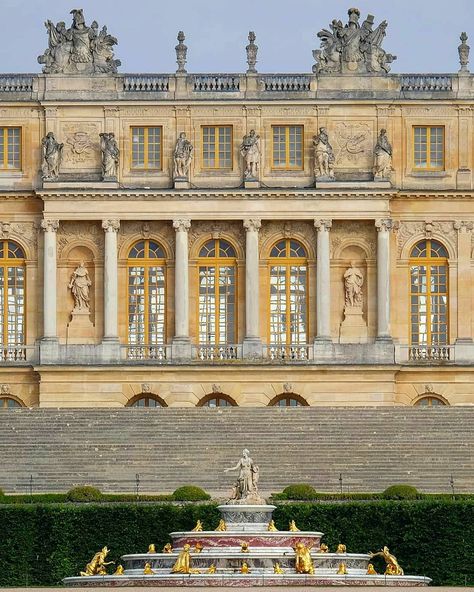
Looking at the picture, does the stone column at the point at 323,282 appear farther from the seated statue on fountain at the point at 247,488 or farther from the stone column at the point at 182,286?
the seated statue on fountain at the point at 247,488

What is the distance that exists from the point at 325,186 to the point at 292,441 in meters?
12.2

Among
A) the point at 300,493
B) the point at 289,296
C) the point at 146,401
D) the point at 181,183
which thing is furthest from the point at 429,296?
the point at 300,493

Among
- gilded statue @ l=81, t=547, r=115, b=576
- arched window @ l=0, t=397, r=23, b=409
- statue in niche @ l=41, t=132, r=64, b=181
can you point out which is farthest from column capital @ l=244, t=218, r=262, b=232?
gilded statue @ l=81, t=547, r=115, b=576

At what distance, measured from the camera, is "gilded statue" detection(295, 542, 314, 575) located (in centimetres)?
4750

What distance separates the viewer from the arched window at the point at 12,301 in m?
76.7

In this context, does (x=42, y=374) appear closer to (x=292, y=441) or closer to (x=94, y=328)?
(x=94, y=328)

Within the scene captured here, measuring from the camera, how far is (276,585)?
47062mm

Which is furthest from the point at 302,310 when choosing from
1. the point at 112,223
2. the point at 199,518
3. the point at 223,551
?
the point at 223,551

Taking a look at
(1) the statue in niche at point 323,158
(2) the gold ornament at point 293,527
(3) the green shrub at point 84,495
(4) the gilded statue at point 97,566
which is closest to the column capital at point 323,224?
(1) the statue in niche at point 323,158

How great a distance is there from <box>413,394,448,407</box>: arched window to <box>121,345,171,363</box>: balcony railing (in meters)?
7.41

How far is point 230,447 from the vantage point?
65688 mm

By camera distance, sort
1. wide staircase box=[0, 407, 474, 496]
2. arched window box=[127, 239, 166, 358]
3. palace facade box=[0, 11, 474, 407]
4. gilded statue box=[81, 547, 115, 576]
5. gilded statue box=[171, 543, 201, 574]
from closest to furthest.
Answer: gilded statue box=[171, 543, 201, 574]
gilded statue box=[81, 547, 115, 576]
wide staircase box=[0, 407, 474, 496]
palace facade box=[0, 11, 474, 407]
arched window box=[127, 239, 166, 358]

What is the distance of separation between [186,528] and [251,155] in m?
24.4

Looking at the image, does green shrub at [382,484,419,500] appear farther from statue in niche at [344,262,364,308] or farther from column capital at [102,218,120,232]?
column capital at [102,218,120,232]
